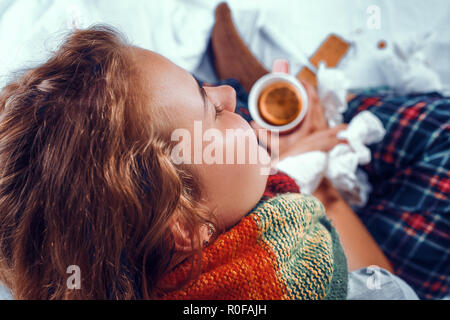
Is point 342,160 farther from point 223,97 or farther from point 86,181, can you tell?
point 86,181

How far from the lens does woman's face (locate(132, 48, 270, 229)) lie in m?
0.37

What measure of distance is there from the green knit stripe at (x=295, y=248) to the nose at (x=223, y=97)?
0.15m

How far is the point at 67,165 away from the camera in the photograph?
332 millimetres

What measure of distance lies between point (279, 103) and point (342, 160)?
18 centimetres

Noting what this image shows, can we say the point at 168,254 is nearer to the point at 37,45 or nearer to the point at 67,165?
the point at 67,165

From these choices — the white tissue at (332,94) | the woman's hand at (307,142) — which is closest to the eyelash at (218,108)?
the woman's hand at (307,142)

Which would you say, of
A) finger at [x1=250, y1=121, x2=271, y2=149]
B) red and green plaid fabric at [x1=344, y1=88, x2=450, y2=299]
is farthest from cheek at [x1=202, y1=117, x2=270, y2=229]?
red and green plaid fabric at [x1=344, y1=88, x2=450, y2=299]

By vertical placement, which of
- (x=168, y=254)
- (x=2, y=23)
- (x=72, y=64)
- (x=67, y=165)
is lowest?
(x=168, y=254)

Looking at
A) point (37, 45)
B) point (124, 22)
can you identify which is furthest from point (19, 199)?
point (124, 22)

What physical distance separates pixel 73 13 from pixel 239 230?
1.81ft

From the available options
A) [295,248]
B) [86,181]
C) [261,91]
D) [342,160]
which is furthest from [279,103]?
[86,181]

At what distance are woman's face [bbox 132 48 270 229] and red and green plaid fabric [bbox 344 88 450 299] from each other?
35 cm

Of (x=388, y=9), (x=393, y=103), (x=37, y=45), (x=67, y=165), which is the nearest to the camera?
(x=67, y=165)

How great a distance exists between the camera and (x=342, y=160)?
64cm
